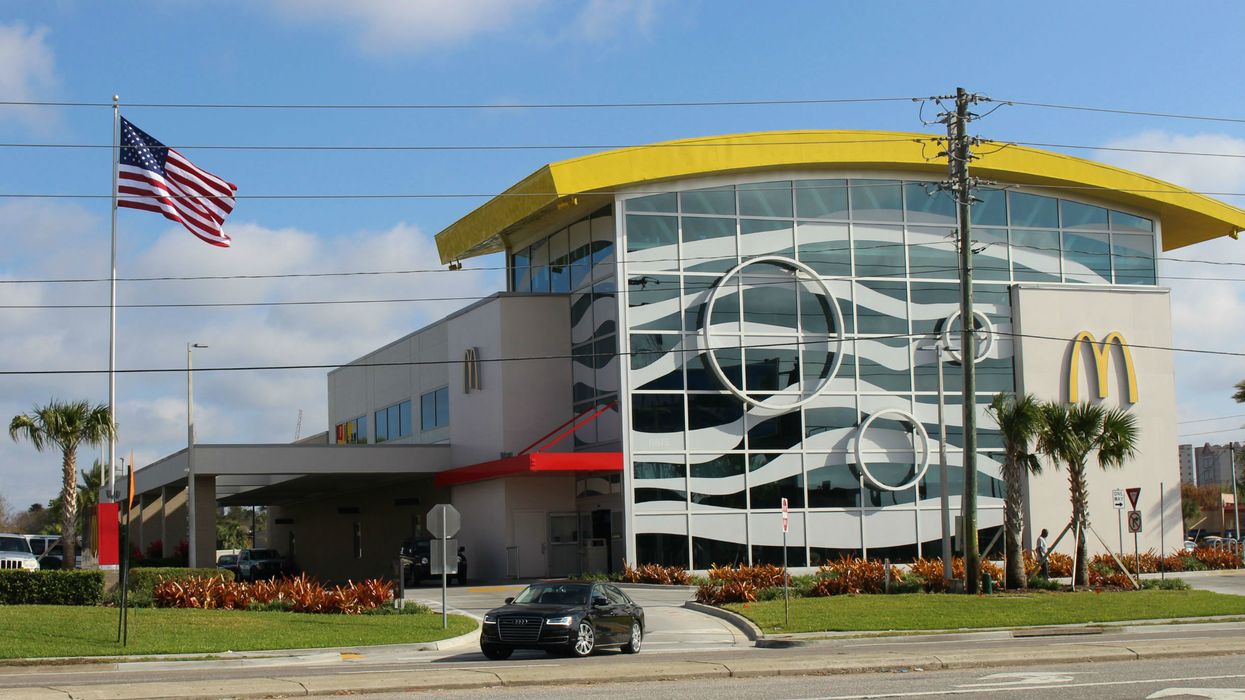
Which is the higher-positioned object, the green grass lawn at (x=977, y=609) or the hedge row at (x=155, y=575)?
the hedge row at (x=155, y=575)

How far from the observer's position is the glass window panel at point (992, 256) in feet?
156

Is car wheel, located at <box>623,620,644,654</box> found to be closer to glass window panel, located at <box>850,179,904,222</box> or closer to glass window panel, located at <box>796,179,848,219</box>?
glass window panel, located at <box>796,179,848,219</box>

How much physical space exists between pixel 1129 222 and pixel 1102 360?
5979 mm

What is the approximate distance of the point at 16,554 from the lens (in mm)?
44531

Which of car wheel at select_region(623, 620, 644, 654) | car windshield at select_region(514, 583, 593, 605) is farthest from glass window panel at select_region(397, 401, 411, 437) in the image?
car wheel at select_region(623, 620, 644, 654)

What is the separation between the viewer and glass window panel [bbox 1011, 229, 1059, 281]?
48219mm

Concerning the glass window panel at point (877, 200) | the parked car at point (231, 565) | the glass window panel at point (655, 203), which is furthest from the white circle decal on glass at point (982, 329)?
the parked car at point (231, 565)

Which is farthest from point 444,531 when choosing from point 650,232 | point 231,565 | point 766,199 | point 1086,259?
point 231,565

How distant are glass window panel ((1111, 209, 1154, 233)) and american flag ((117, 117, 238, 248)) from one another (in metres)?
33.3

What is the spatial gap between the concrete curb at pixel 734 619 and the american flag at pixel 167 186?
565 inches

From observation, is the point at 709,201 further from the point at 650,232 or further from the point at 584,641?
the point at 584,641

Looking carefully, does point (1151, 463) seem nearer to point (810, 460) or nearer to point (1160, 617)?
point (810, 460)

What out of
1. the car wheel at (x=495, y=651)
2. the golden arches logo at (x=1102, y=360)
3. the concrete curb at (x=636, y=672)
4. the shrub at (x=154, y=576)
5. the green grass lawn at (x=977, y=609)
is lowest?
the green grass lawn at (x=977, y=609)

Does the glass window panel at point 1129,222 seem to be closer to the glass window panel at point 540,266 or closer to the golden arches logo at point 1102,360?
the golden arches logo at point 1102,360
